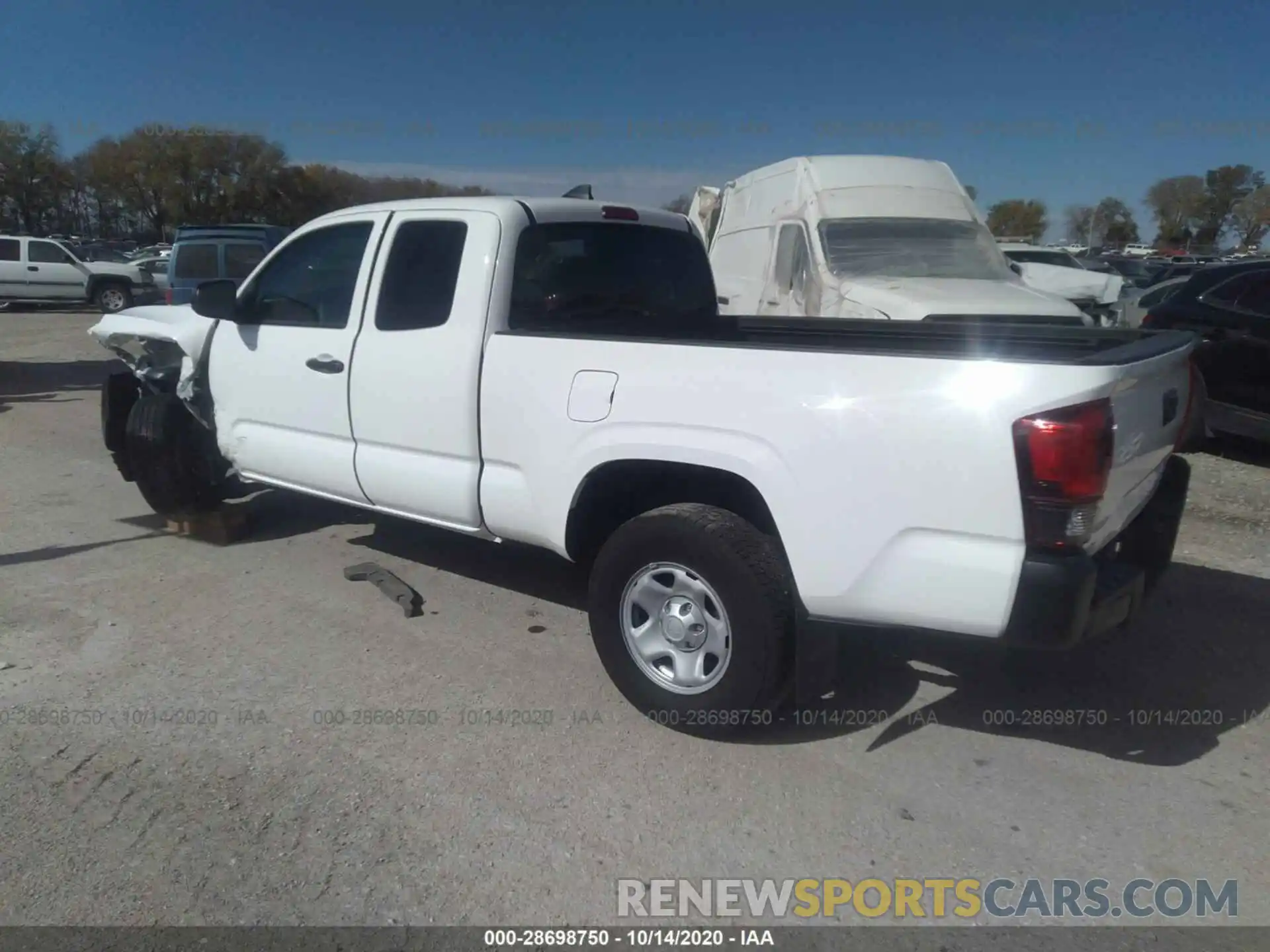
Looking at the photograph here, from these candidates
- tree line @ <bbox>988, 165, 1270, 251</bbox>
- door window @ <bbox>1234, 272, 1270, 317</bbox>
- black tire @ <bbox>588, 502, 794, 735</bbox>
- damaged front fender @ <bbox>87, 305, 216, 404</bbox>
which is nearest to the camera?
black tire @ <bbox>588, 502, 794, 735</bbox>

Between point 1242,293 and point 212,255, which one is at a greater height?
point 212,255

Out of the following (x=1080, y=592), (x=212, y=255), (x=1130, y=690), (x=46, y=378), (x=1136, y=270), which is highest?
(x=1136, y=270)

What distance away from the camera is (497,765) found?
3408 millimetres

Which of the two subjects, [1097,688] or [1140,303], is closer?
[1097,688]

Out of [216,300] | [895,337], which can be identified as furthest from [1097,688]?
[216,300]

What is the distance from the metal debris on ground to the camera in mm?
4719

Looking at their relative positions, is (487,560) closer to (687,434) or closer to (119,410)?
(687,434)

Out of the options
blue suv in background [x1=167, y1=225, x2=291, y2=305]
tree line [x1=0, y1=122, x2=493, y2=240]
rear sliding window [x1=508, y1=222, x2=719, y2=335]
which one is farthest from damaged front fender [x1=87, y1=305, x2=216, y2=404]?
tree line [x1=0, y1=122, x2=493, y2=240]

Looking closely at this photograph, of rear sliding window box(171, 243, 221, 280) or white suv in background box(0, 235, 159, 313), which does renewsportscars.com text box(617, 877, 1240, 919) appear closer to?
rear sliding window box(171, 243, 221, 280)

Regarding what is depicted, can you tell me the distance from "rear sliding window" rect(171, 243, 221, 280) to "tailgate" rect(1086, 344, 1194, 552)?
13.6m

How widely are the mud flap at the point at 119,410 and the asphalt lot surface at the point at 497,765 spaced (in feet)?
3.62

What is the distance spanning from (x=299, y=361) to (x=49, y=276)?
22127 millimetres

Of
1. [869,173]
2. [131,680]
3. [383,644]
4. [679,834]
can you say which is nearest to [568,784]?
[679,834]

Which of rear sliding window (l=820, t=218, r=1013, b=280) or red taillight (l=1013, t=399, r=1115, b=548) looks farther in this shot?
rear sliding window (l=820, t=218, r=1013, b=280)
